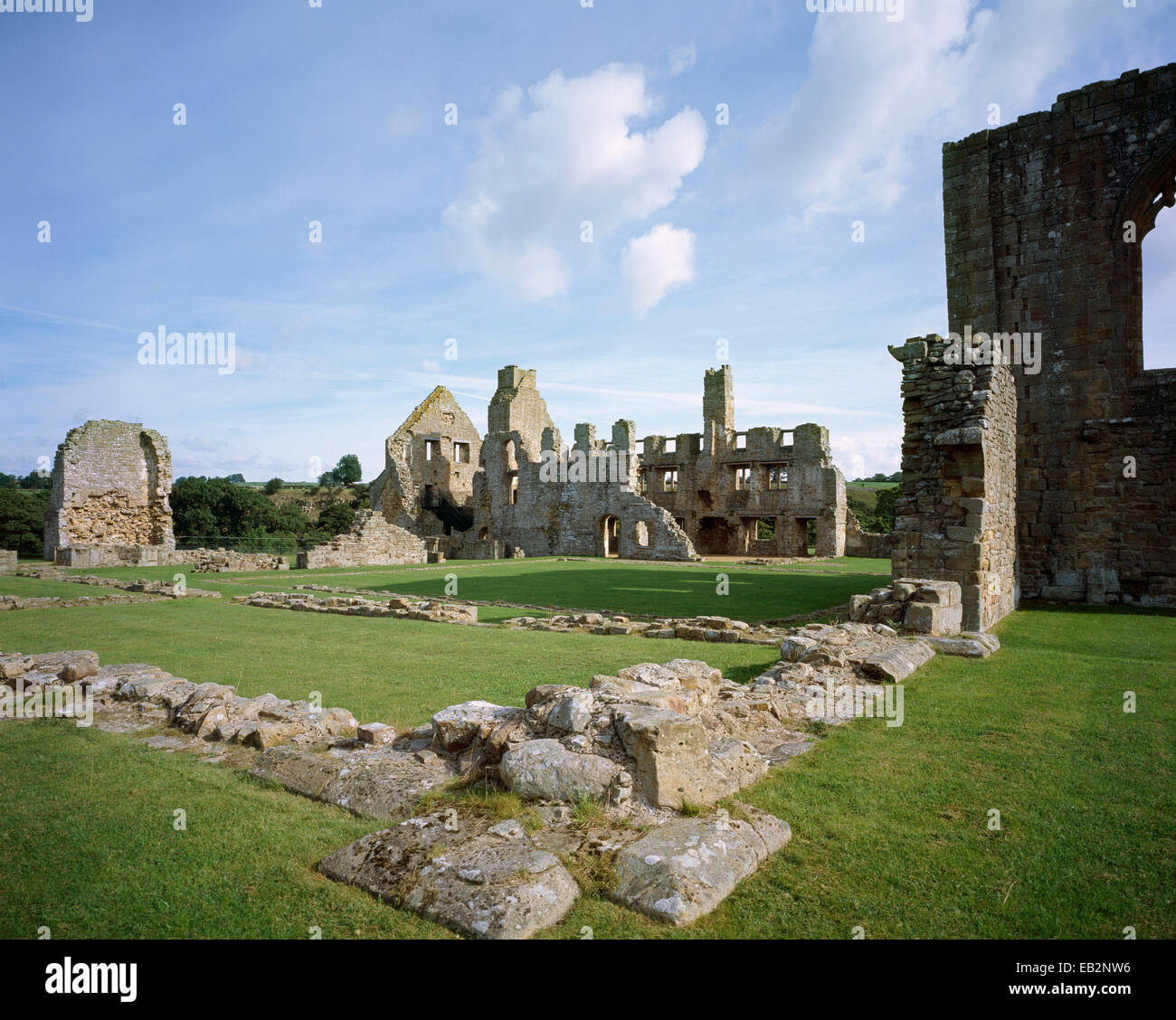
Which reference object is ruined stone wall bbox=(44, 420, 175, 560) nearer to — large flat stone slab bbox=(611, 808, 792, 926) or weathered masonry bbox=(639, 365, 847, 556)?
weathered masonry bbox=(639, 365, 847, 556)

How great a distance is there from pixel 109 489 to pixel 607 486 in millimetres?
21488

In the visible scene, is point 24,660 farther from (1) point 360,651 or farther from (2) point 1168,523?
(2) point 1168,523

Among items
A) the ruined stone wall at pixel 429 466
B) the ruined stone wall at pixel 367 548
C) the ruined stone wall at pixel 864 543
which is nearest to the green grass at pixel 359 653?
the ruined stone wall at pixel 367 548

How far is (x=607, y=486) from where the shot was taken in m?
33.7

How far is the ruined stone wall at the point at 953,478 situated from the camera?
33.7 ft

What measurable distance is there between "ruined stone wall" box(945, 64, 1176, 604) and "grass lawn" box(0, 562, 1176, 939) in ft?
24.6

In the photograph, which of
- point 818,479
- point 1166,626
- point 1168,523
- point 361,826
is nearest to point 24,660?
point 361,826

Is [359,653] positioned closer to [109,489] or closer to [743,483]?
[109,489]

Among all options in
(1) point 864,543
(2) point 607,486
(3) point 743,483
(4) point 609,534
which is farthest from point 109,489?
(1) point 864,543

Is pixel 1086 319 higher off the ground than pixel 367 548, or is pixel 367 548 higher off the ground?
pixel 1086 319

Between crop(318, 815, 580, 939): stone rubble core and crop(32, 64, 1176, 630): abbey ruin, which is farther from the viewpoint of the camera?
crop(32, 64, 1176, 630): abbey ruin

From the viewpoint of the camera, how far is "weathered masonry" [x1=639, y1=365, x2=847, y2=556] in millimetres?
35000

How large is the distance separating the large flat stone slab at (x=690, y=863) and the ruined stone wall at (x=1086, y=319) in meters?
13.8

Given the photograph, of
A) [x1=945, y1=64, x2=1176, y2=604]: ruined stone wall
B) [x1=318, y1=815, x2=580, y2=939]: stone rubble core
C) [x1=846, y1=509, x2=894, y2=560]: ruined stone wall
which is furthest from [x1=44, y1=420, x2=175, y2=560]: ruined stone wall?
[x1=846, y1=509, x2=894, y2=560]: ruined stone wall
